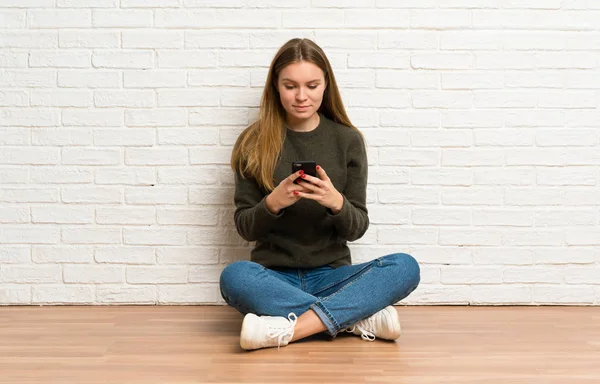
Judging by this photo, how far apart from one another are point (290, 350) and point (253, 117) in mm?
933

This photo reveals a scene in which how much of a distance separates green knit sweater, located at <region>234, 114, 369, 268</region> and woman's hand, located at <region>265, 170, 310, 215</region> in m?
0.09

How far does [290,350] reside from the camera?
203 centimetres

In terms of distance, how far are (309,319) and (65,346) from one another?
2.35 feet

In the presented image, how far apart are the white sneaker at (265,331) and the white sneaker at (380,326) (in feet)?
0.73

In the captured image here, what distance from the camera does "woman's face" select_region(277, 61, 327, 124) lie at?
231 centimetres

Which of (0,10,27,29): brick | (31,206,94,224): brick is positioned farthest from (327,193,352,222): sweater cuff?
(0,10,27,29): brick

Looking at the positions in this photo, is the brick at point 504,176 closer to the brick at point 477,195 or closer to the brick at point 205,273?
the brick at point 477,195

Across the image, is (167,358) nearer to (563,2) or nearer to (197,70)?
(197,70)

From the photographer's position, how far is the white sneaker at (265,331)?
199 centimetres

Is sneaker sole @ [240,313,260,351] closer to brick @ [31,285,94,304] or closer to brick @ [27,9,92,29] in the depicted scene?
brick @ [31,285,94,304]

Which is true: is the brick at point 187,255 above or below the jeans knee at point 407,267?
below

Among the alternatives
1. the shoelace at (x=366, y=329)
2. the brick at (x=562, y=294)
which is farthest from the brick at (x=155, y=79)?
the brick at (x=562, y=294)

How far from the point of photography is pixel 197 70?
2594 mm

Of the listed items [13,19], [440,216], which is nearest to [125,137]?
[13,19]
